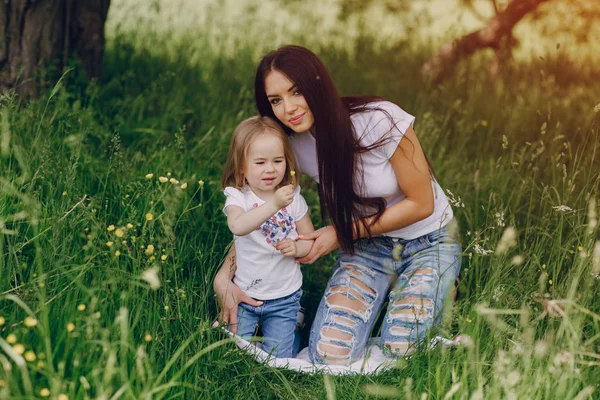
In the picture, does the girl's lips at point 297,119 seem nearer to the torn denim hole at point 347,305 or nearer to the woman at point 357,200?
the woman at point 357,200

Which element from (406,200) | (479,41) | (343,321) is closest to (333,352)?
(343,321)

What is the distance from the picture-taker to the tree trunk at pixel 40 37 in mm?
3826

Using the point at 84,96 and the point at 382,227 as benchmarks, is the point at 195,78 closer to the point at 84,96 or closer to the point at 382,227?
the point at 84,96

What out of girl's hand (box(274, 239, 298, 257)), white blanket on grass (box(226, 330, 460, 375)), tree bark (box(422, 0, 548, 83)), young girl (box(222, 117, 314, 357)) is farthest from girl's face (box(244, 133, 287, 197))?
tree bark (box(422, 0, 548, 83))

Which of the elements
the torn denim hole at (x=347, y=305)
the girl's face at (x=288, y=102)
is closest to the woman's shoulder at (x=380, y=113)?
the girl's face at (x=288, y=102)

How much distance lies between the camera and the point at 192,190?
3.46m

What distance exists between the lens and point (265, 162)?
2838 millimetres

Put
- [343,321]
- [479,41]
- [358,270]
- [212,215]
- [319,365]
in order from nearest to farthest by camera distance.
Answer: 1. [319,365]
2. [343,321]
3. [358,270]
4. [212,215]
5. [479,41]

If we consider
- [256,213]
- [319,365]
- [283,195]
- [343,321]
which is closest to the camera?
[283,195]

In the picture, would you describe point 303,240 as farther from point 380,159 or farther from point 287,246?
point 380,159

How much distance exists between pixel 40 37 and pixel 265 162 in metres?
1.82

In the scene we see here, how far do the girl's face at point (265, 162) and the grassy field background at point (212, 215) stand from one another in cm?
25

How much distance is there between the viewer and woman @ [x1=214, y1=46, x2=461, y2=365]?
2.84 metres

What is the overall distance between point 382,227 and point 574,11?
8.28 feet
